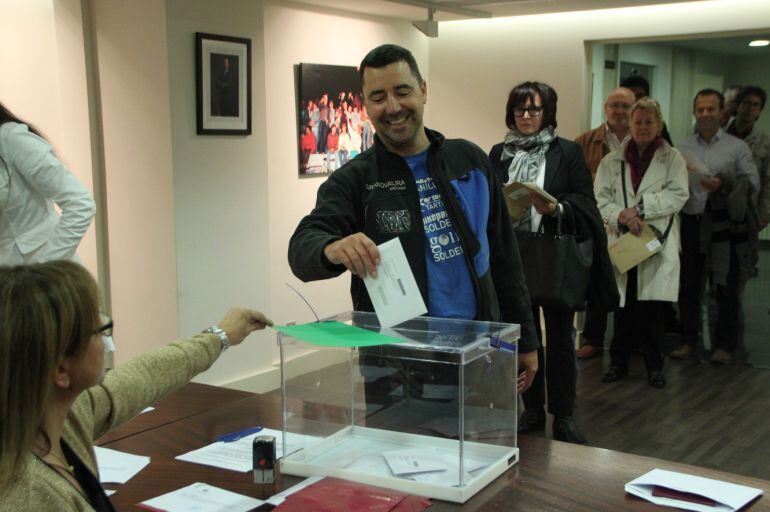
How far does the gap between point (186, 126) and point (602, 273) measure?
225 cm

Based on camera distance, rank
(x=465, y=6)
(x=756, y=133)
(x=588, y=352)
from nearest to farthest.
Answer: (x=756, y=133) → (x=465, y=6) → (x=588, y=352)

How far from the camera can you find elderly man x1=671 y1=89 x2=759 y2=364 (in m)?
5.30

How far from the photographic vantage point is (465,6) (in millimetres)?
5637

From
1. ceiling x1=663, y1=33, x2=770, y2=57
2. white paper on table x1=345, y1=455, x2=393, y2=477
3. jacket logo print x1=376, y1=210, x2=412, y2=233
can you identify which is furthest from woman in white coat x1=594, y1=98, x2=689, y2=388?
white paper on table x1=345, y1=455, x2=393, y2=477

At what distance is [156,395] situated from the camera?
5.86 feet

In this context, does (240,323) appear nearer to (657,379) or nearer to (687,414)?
(687,414)

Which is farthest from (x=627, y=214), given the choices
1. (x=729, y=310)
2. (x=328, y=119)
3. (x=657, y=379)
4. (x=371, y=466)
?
(x=371, y=466)

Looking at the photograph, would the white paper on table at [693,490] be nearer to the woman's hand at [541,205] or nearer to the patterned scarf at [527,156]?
the woman's hand at [541,205]

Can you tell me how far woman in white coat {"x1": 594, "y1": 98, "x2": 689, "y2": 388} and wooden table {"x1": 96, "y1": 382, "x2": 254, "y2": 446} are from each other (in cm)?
315

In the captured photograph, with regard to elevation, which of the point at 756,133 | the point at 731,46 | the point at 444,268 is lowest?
the point at 444,268

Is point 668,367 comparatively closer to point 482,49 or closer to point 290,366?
point 482,49

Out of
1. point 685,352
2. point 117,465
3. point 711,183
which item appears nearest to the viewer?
point 117,465

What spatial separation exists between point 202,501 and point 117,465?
0.32 metres

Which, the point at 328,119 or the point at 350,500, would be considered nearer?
the point at 350,500
